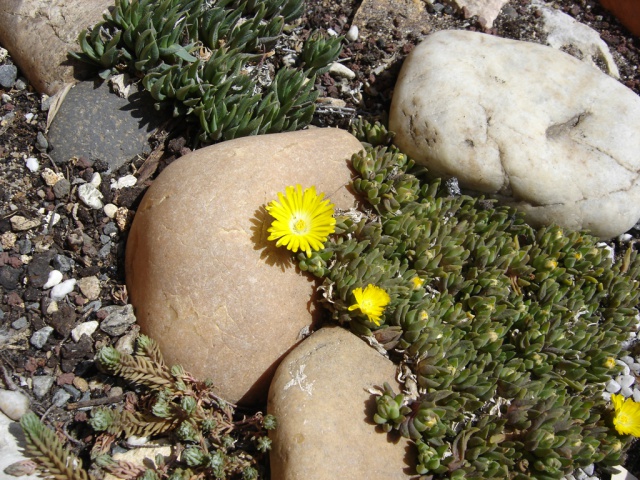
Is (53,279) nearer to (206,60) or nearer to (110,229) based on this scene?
(110,229)

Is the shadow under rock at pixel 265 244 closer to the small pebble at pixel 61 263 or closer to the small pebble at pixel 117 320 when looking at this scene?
the small pebble at pixel 117 320

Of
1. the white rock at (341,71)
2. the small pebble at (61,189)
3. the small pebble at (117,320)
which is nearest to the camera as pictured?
the small pebble at (117,320)

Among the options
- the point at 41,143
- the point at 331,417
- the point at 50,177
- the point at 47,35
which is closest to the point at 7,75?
the point at 47,35

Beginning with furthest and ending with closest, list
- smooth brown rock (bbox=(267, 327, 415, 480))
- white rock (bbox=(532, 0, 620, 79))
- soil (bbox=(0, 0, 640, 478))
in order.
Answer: white rock (bbox=(532, 0, 620, 79))
soil (bbox=(0, 0, 640, 478))
smooth brown rock (bbox=(267, 327, 415, 480))

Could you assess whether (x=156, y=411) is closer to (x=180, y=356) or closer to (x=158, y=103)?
(x=180, y=356)

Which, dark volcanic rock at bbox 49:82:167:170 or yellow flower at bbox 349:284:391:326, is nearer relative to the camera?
yellow flower at bbox 349:284:391:326

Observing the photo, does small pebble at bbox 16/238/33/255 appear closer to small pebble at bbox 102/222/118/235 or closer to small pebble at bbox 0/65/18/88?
small pebble at bbox 102/222/118/235

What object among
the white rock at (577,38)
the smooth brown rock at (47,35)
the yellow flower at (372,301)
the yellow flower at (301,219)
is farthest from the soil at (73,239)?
the yellow flower at (372,301)

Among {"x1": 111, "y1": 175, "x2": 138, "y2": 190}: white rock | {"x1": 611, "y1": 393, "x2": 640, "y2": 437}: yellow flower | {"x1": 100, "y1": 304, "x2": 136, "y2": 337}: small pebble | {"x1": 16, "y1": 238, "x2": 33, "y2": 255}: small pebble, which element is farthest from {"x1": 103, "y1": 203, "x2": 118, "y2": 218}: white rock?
{"x1": 611, "y1": 393, "x2": 640, "y2": 437}: yellow flower
